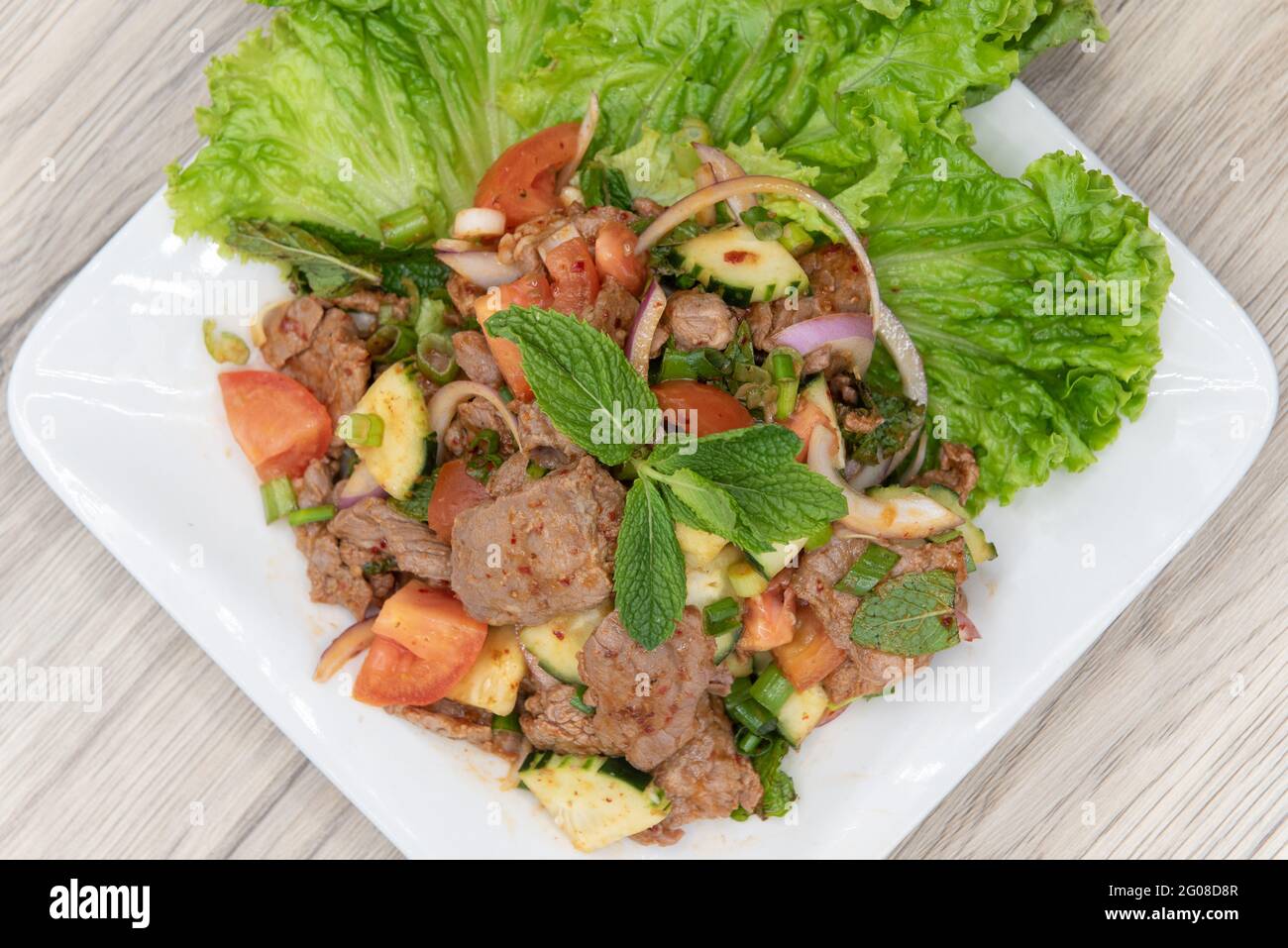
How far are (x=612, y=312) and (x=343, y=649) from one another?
138 cm

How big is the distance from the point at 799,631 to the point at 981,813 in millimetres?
1144

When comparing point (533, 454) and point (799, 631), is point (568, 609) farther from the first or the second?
point (799, 631)

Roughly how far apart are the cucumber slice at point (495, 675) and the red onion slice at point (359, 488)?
22.6 inches

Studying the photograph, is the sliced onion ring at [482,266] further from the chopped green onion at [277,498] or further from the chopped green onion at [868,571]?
the chopped green onion at [868,571]

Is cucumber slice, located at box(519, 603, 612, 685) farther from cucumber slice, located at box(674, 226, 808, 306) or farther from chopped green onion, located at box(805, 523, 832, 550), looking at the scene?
cucumber slice, located at box(674, 226, 808, 306)

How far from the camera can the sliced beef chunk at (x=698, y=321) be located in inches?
113

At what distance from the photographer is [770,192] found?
9.90 ft

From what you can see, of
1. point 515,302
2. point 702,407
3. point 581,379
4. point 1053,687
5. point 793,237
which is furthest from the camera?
point 1053,687

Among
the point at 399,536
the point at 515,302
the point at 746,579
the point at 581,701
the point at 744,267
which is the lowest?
the point at 581,701

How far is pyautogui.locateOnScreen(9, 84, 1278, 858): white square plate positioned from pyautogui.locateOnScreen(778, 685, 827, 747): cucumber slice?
0.13 m

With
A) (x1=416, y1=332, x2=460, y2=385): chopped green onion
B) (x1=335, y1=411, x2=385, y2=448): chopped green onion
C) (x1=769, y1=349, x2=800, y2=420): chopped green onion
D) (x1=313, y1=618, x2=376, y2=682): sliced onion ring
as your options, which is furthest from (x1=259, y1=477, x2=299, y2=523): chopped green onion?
(x1=769, y1=349, x2=800, y2=420): chopped green onion

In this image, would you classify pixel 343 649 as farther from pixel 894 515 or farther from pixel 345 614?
pixel 894 515

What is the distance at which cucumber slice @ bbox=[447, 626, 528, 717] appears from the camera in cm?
321

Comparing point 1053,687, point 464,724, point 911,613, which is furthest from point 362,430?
point 1053,687
